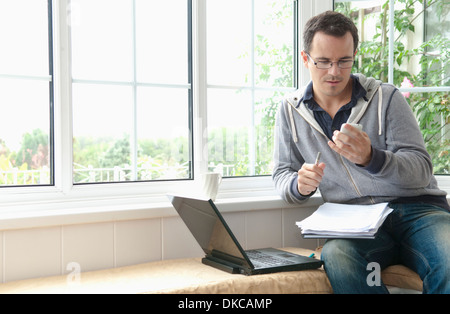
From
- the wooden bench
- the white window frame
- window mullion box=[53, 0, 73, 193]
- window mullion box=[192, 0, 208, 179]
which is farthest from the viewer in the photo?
window mullion box=[192, 0, 208, 179]

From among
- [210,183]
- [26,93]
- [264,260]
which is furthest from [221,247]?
[26,93]

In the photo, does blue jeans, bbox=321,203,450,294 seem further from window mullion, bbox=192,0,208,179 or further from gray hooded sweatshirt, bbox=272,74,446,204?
window mullion, bbox=192,0,208,179

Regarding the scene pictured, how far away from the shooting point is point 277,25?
2238 millimetres

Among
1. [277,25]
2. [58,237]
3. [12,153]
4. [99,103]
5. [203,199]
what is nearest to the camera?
[203,199]

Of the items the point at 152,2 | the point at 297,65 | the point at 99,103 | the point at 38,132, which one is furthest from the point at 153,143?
the point at 297,65

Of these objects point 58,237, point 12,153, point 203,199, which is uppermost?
point 12,153

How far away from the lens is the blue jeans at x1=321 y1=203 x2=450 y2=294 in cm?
147

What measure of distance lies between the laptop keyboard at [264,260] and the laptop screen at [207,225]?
0.10 m

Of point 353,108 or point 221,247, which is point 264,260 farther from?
point 353,108

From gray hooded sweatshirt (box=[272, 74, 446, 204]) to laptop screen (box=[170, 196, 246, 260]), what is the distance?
403mm

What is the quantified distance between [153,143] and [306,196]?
2.04ft

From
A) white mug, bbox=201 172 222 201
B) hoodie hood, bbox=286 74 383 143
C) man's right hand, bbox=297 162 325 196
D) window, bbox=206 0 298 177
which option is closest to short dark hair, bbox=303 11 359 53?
hoodie hood, bbox=286 74 383 143

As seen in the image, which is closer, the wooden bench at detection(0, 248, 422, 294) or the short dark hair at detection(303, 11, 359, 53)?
the wooden bench at detection(0, 248, 422, 294)

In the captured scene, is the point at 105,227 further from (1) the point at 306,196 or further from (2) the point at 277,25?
(2) the point at 277,25
